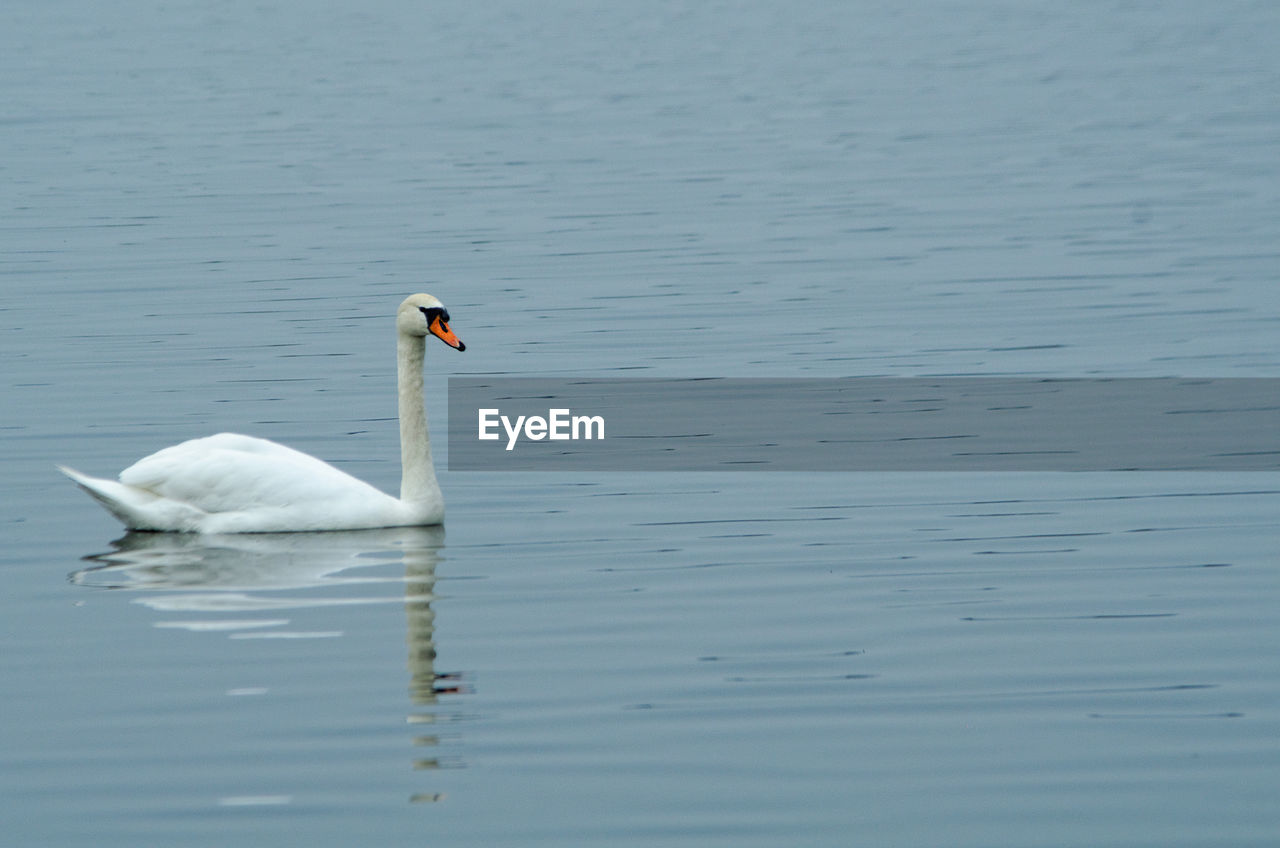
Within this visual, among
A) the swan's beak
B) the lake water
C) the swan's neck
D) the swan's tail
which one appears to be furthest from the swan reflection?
the swan's beak

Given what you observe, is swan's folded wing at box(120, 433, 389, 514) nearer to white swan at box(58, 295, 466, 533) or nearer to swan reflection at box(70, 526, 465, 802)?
white swan at box(58, 295, 466, 533)

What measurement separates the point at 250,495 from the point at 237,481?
118 millimetres

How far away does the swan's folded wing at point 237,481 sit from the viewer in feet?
44.9

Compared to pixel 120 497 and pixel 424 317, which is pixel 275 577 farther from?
pixel 424 317

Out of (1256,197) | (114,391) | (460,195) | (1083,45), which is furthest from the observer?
(1083,45)

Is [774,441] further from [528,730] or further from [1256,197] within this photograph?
[1256,197]

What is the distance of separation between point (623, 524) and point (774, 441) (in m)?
2.78

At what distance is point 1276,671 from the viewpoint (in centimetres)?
1026

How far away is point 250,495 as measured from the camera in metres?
13.8

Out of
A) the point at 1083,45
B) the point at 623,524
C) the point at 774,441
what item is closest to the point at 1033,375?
the point at 774,441

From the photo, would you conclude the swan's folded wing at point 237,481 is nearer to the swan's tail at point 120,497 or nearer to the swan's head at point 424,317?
the swan's tail at point 120,497

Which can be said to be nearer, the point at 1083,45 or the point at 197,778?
the point at 197,778

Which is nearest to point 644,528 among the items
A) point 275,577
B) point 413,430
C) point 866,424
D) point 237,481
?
point 413,430

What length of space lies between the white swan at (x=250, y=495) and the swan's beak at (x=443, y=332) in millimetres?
373
